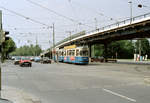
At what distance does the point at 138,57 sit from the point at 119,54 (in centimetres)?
4424

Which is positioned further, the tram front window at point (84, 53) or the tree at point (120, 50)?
the tree at point (120, 50)

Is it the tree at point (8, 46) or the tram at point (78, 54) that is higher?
the tree at point (8, 46)

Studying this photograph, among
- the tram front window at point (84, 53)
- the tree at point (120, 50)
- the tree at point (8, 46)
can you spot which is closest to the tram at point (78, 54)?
the tram front window at point (84, 53)

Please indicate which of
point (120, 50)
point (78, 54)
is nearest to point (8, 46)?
point (78, 54)

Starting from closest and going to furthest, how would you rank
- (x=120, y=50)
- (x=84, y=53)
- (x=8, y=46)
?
(x=84, y=53) → (x=8, y=46) → (x=120, y=50)

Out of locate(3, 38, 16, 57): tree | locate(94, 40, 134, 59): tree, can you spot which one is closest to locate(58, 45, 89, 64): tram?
locate(3, 38, 16, 57): tree

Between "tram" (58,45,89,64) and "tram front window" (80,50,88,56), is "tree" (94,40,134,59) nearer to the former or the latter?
"tram" (58,45,89,64)

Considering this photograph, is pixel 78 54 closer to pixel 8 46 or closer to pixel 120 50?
pixel 8 46

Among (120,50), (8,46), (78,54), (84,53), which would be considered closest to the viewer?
(84,53)

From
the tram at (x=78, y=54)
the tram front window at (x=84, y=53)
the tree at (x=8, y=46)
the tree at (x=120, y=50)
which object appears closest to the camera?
the tram front window at (x=84, y=53)

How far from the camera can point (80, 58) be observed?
40906 millimetres

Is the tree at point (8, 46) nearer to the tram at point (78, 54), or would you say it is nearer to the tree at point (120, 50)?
the tram at point (78, 54)

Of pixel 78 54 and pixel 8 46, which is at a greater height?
pixel 8 46

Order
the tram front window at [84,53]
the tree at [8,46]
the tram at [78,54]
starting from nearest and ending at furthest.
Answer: the tram front window at [84,53]
the tram at [78,54]
the tree at [8,46]
